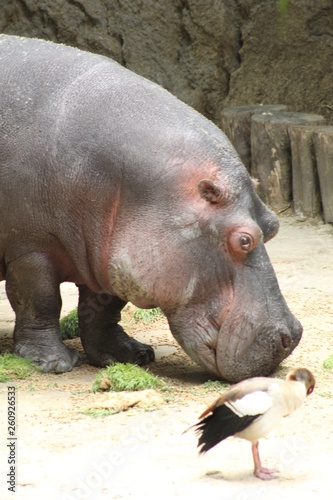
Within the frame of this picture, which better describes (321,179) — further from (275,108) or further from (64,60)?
(64,60)

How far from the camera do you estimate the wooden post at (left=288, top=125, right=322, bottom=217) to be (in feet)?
29.7

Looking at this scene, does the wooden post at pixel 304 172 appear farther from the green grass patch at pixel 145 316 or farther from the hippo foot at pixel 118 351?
the hippo foot at pixel 118 351

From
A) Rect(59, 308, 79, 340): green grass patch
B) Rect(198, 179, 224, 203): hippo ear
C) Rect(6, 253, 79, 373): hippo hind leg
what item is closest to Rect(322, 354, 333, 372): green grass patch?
Rect(198, 179, 224, 203): hippo ear

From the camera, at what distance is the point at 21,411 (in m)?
4.57

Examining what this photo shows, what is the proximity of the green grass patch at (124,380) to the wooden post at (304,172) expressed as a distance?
448cm

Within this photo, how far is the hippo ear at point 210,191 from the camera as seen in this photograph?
4.81 m

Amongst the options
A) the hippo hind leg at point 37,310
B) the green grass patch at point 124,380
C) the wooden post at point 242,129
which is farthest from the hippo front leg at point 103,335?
the wooden post at point 242,129

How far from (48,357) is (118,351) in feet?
1.58

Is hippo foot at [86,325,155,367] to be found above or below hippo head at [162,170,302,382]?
below

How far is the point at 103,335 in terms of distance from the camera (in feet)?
18.4

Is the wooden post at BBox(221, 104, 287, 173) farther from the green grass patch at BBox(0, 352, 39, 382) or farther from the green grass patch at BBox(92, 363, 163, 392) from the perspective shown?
the green grass patch at BBox(92, 363, 163, 392)

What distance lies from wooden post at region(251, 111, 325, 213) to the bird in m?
5.87

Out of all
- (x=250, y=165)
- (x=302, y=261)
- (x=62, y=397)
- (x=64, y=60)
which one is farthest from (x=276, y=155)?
(x=62, y=397)

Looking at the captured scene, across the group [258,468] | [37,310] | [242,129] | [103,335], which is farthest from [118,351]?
[242,129]
